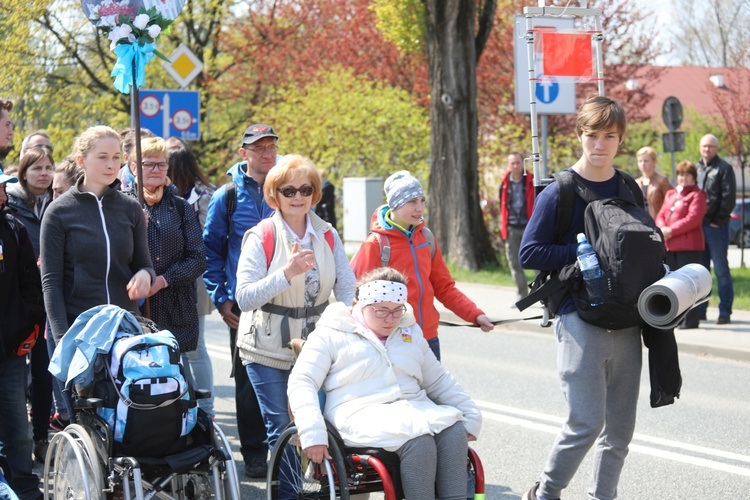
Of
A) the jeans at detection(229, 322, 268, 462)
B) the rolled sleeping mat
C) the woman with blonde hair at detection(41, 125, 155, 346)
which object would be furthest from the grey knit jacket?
the rolled sleeping mat

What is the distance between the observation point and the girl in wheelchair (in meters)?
4.68

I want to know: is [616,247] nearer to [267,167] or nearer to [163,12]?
[267,167]

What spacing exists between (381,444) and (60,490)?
1.61m

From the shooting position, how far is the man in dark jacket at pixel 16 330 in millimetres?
5586

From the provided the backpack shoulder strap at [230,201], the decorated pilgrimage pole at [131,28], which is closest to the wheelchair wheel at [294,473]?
the decorated pilgrimage pole at [131,28]

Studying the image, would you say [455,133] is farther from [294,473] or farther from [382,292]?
[294,473]

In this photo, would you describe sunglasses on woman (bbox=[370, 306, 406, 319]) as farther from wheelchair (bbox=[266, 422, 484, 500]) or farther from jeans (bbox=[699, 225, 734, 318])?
jeans (bbox=[699, 225, 734, 318])

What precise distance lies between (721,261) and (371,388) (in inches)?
352

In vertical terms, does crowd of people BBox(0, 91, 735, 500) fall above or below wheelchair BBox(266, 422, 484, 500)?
above

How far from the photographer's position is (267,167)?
6.69m

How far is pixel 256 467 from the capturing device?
22.0 feet

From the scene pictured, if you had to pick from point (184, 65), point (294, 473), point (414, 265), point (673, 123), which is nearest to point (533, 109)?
point (414, 265)

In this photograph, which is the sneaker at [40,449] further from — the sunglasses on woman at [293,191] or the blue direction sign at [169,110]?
the blue direction sign at [169,110]

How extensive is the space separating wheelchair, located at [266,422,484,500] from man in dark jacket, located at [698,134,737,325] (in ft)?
28.6
